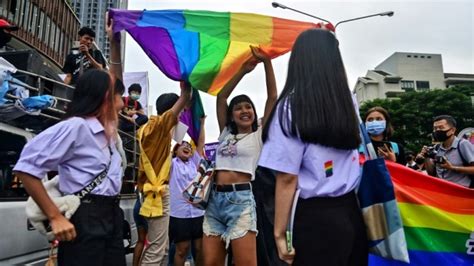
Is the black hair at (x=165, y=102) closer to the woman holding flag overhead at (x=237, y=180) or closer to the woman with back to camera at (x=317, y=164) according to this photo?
the woman holding flag overhead at (x=237, y=180)

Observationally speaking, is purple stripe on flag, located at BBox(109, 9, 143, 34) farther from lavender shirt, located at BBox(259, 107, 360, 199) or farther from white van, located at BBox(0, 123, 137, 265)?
lavender shirt, located at BBox(259, 107, 360, 199)

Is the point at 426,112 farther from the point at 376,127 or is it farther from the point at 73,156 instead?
the point at 73,156

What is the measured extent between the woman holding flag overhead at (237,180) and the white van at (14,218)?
1276 mm

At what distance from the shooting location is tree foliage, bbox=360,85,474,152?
1384 inches

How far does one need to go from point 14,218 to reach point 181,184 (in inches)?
102

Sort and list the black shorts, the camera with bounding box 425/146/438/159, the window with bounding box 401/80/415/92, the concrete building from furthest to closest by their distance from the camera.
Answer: the window with bounding box 401/80/415/92 → the concrete building → the camera with bounding box 425/146/438/159 → the black shorts

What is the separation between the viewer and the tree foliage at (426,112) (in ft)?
115

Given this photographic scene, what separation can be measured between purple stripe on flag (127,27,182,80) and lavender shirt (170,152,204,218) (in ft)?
4.65

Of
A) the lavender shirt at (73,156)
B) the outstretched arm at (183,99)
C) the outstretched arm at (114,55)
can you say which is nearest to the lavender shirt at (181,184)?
the outstretched arm at (183,99)

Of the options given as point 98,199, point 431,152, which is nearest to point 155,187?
point 98,199

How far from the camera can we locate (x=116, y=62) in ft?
11.9

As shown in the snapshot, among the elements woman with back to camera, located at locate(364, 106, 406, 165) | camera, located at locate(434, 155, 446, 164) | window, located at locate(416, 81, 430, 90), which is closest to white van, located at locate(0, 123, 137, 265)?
woman with back to camera, located at locate(364, 106, 406, 165)

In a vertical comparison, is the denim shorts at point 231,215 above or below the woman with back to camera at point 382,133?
below

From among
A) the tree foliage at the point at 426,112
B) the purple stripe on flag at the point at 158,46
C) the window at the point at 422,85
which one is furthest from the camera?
the window at the point at 422,85
